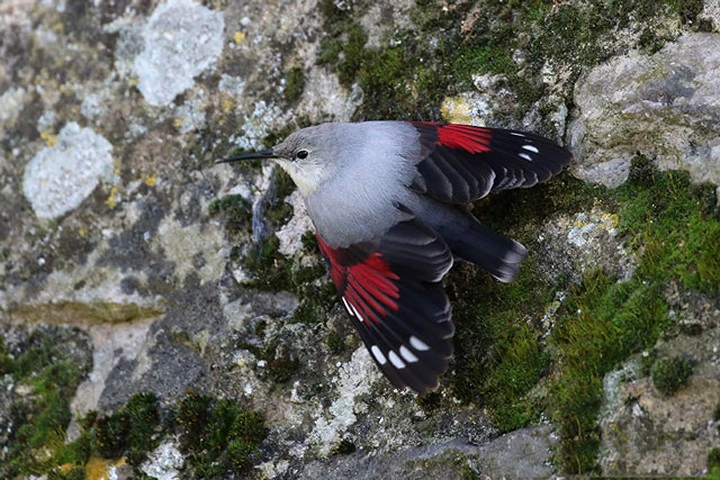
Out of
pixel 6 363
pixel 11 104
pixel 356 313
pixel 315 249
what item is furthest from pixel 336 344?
pixel 11 104

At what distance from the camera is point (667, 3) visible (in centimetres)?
498

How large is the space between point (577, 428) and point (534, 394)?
39 cm

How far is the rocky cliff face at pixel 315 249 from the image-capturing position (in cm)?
414

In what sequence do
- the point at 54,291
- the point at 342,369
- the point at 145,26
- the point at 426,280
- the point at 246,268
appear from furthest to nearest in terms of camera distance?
1. the point at 145,26
2. the point at 54,291
3. the point at 246,268
4. the point at 342,369
5. the point at 426,280

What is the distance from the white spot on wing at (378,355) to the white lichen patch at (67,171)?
286 centimetres

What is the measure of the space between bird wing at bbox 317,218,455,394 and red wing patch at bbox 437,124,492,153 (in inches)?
24.3

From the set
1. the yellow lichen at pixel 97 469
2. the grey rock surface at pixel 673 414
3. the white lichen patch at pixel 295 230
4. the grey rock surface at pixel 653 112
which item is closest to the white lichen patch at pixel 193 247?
the white lichen patch at pixel 295 230

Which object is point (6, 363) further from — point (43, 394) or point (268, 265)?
point (268, 265)

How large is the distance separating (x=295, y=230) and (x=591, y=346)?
240 centimetres

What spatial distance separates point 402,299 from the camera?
4.71m

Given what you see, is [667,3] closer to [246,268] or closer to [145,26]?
[246,268]

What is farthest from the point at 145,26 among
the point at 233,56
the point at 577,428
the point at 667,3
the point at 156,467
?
the point at 577,428

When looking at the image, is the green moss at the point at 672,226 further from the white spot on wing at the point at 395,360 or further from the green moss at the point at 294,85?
the green moss at the point at 294,85

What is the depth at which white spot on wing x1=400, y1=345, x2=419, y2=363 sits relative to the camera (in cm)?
450
